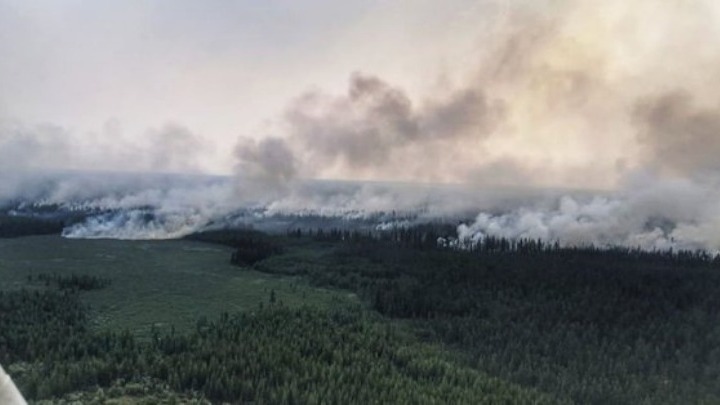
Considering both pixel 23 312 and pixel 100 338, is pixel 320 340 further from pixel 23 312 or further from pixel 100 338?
pixel 23 312

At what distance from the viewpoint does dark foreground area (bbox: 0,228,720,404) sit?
69.4 m

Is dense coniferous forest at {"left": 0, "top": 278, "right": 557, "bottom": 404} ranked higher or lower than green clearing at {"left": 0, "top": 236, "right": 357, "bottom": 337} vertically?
lower

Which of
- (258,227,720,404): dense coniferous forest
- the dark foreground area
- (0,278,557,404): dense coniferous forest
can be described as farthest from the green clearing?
(258,227,720,404): dense coniferous forest

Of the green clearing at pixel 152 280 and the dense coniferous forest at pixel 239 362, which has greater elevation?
the green clearing at pixel 152 280

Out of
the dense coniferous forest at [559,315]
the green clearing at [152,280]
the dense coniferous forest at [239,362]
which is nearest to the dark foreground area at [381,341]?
the dense coniferous forest at [239,362]

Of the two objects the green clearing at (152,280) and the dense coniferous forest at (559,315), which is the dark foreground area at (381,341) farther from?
the green clearing at (152,280)

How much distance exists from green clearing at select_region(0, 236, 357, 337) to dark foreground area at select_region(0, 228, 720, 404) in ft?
4.59

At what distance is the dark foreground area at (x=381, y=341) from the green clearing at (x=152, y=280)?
1.40 meters

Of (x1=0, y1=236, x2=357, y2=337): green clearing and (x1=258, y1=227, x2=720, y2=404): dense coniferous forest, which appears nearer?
(x1=258, y1=227, x2=720, y2=404): dense coniferous forest

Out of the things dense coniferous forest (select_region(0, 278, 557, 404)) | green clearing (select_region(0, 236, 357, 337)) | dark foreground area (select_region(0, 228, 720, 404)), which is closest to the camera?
dense coniferous forest (select_region(0, 278, 557, 404))

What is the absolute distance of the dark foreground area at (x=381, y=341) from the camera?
69.4m

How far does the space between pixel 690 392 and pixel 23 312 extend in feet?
318

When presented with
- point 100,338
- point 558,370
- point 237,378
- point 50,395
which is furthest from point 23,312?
point 558,370

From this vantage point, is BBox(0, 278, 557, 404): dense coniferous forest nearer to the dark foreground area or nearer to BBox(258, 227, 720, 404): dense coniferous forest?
the dark foreground area
